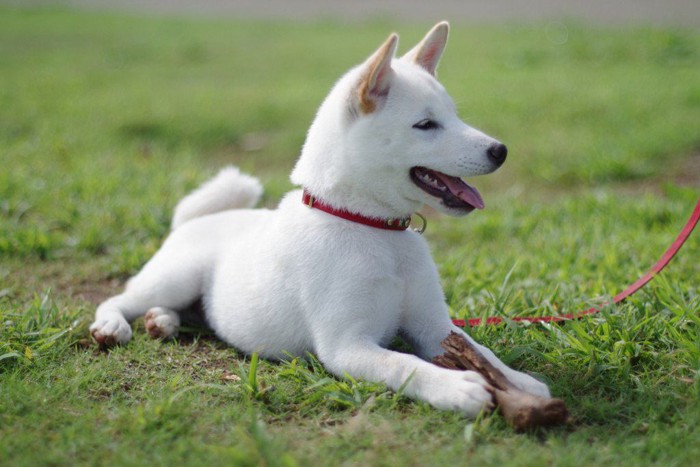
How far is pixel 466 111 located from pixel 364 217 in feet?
14.2

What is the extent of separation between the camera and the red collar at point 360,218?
3.04 metres

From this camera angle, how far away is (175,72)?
9.69 metres

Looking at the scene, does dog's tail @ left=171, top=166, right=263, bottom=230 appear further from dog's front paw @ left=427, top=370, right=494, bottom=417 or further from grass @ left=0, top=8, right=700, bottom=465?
dog's front paw @ left=427, top=370, right=494, bottom=417

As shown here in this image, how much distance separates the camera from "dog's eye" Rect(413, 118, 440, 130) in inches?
115

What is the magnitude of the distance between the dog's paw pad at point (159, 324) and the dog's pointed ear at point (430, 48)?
5.08ft

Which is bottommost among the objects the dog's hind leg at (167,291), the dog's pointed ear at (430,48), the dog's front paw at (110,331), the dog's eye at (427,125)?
the dog's front paw at (110,331)

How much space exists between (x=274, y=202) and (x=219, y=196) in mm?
1239

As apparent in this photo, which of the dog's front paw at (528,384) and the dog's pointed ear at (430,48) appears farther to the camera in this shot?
the dog's pointed ear at (430,48)

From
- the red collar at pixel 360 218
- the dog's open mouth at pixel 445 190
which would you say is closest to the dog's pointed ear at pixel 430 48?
the dog's open mouth at pixel 445 190

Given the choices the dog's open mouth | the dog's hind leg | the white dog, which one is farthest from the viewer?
the dog's hind leg

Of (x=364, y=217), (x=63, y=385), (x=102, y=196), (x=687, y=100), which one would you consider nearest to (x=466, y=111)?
(x=687, y=100)

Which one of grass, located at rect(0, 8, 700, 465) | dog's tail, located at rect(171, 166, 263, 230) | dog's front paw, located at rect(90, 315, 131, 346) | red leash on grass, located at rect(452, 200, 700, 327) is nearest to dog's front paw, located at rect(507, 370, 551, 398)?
grass, located at rect(0, 8, 700, 465)

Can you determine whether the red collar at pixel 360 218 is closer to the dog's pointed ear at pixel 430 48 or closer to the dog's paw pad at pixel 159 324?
the dog's pointed ear at pixel 430 48

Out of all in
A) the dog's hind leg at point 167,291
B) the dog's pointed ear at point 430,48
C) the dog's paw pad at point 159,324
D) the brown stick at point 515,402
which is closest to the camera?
the brown stick at point 515,402
